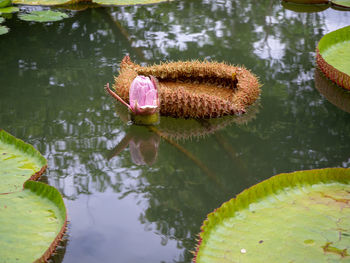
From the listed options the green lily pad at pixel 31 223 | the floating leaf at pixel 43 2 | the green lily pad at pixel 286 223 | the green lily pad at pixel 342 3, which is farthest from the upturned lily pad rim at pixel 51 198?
the green lily pad at pixel 342 3

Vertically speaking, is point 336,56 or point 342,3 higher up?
point 342,3

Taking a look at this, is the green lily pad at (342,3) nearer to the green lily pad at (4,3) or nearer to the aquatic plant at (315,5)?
the aquatic plant at (315,5)

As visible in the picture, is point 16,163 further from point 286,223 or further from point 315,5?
point 315,5

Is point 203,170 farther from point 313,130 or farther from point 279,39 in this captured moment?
point 279,39

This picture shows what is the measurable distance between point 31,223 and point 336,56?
1.78 metres

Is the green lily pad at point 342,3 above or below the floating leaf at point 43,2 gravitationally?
below

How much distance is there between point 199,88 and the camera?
78.1 inches

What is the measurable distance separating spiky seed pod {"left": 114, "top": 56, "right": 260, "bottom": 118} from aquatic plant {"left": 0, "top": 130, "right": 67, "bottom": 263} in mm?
588

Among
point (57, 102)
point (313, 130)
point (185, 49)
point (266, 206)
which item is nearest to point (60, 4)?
point (185, 49)

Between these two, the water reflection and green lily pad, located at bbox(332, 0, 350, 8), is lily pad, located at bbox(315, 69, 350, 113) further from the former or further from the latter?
green lily pad, located at bbox(332, 0, 350, 8)

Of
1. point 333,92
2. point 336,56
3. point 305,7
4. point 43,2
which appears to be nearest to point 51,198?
point 333,92

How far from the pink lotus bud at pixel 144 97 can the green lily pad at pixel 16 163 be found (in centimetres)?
45

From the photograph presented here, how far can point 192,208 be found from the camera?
1224 millimetres

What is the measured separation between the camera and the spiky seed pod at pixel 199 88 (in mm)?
1692
